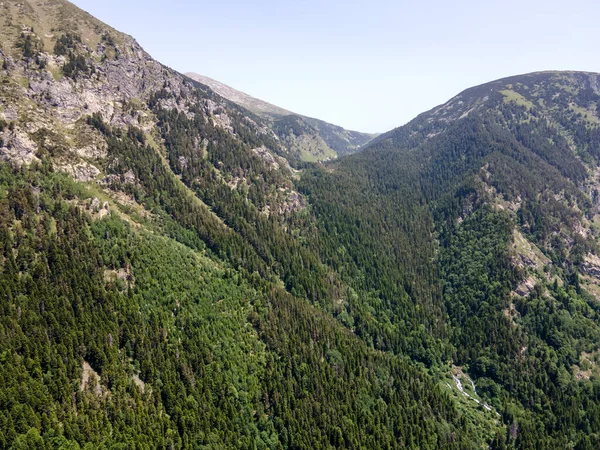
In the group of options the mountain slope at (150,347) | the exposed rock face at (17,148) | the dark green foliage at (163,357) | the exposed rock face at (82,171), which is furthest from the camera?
the exposed rock face at (82,171)

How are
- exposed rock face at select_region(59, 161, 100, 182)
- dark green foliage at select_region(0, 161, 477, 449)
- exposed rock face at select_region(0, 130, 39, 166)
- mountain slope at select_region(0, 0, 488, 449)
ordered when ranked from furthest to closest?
exposed rock face at select_region(59, 161, 100, 182) → exposed rock face at select_region(0, 130, 39, 166) → mountain slope at select_region(0, 0, 488, 449) → dark green foliage at select_region(0, 161, 477, 449)

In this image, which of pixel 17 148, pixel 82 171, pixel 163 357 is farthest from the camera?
pixel 82 171

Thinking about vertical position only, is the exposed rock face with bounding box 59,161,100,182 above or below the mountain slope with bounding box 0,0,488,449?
above

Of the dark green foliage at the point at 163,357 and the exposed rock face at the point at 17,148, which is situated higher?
the exposed rock face at the point at 17,148

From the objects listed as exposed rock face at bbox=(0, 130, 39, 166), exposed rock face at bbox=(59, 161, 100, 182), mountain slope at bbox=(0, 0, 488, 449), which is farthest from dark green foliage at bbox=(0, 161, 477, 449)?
exposed rock face at bbox=(59, 161, 100, 182)

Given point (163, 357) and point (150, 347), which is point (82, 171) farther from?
point (163, 357)

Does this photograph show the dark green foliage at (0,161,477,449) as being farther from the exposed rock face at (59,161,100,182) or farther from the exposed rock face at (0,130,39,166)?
the exposed rock face at (59,161,100,182)

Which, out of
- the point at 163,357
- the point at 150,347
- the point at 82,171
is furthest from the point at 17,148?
the point at 163,357

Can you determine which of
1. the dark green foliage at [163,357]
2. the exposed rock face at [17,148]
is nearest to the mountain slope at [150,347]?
the dark green foliage at [163,357]

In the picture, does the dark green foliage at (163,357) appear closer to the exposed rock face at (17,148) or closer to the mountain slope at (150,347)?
the mountain slope at (150,347)

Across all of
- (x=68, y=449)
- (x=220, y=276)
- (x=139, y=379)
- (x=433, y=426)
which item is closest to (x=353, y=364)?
→ (x=433, y=426)

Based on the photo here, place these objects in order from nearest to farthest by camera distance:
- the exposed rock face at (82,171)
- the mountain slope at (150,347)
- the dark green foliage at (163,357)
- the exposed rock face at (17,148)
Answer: the dark green foliage at (163,357) < the mountain slope at (150,347) < the exposed rock face at (17,148) < the exposed rock face at (82,171)
